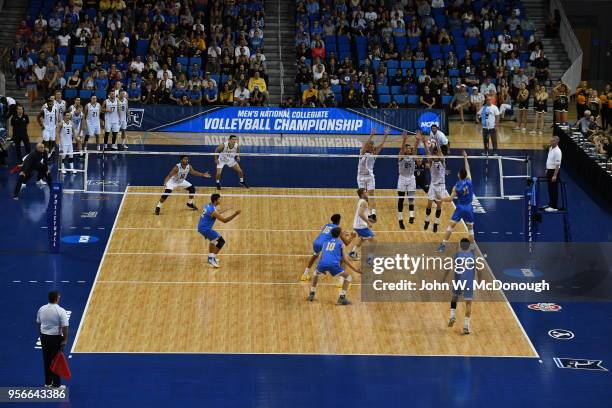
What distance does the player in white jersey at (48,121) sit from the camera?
3528cm

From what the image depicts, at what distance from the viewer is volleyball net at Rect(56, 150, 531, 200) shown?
1320 inches

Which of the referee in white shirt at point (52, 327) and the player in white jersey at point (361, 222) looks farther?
the player in white jersey at point (361, 222)

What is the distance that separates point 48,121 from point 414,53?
17202mm

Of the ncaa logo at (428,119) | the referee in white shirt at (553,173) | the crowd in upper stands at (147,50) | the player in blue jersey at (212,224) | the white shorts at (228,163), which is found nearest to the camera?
the player in blue jersey at (212,224)

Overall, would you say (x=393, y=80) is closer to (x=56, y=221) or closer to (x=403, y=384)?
(x=56, y=221)

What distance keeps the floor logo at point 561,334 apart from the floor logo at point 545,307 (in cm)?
127

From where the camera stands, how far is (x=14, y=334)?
2208 centimetres

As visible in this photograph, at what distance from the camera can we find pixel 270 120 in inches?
1642

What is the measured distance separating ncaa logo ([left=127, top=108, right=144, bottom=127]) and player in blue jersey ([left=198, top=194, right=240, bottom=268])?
642 inches

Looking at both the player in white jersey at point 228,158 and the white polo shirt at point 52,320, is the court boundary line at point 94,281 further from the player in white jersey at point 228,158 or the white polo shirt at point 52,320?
the player in white jersey at point 228,158

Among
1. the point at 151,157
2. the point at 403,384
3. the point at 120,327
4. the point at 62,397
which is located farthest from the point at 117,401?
the point at 151,157

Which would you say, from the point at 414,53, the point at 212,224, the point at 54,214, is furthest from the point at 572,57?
the point at 54,214

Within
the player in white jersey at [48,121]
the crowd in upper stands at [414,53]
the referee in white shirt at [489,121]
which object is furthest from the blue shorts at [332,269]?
the crowd in upper stands at [414,53]

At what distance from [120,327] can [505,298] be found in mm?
8552
